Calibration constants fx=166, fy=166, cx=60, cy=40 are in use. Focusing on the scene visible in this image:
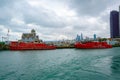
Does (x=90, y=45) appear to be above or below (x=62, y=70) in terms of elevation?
above

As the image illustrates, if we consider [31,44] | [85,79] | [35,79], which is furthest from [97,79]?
[31,44]

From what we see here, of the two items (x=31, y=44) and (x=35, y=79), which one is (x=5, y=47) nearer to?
(x=31, y=44)

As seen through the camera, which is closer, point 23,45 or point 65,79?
point 65,79

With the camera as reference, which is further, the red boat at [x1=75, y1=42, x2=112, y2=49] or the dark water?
the red boat at [x1=75, y1=42, x2=112, y2=49]

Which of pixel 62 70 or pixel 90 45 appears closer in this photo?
pixel 62 70

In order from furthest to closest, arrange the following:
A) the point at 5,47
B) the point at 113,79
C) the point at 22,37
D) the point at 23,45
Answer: the point at 22,37 < the point at 5,47 < the point at 23,45 < the point at 113,79

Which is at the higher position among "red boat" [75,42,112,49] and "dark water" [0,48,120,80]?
"red boat" [75,42,112,49]

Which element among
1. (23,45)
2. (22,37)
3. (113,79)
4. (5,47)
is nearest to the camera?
(113,79)

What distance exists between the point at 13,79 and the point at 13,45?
267 ft

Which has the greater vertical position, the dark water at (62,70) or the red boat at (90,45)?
the red boat at (90,45)

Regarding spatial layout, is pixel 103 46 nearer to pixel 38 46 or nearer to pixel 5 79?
pixel 38 46

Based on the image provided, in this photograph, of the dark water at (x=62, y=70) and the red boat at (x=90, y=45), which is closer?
the dark water at (x=62, y=70)

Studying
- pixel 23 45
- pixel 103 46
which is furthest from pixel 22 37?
pixel 103 46

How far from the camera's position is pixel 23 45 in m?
92.6
